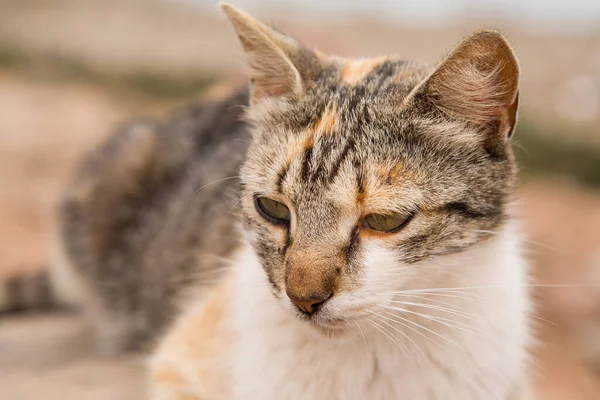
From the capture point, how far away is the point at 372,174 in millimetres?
1958

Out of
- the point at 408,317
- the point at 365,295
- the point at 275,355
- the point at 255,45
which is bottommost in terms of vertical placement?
the point at 275,355

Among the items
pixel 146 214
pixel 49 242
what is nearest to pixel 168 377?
pixel 146 214

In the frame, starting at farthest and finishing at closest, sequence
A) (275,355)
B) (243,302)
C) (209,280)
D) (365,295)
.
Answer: (209,280)
(243,302)
(275,355)
(365,295)

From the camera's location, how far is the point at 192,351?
2.66m

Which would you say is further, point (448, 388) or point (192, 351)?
point (192, 351)

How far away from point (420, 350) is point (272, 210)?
0.64 meters

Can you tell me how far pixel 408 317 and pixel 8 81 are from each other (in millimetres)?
7944

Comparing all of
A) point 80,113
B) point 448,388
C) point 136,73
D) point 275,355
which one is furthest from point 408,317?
point 136,73

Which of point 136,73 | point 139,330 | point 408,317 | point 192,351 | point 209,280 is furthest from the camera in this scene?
point 136,73

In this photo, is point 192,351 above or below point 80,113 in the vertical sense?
above

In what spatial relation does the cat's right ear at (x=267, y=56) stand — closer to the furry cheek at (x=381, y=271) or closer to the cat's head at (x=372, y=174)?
the cat's head at (x=372, y=174)

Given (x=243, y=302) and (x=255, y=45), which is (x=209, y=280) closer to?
(x=243, y=302)

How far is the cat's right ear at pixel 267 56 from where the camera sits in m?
2.24

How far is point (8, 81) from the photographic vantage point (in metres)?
8.75
